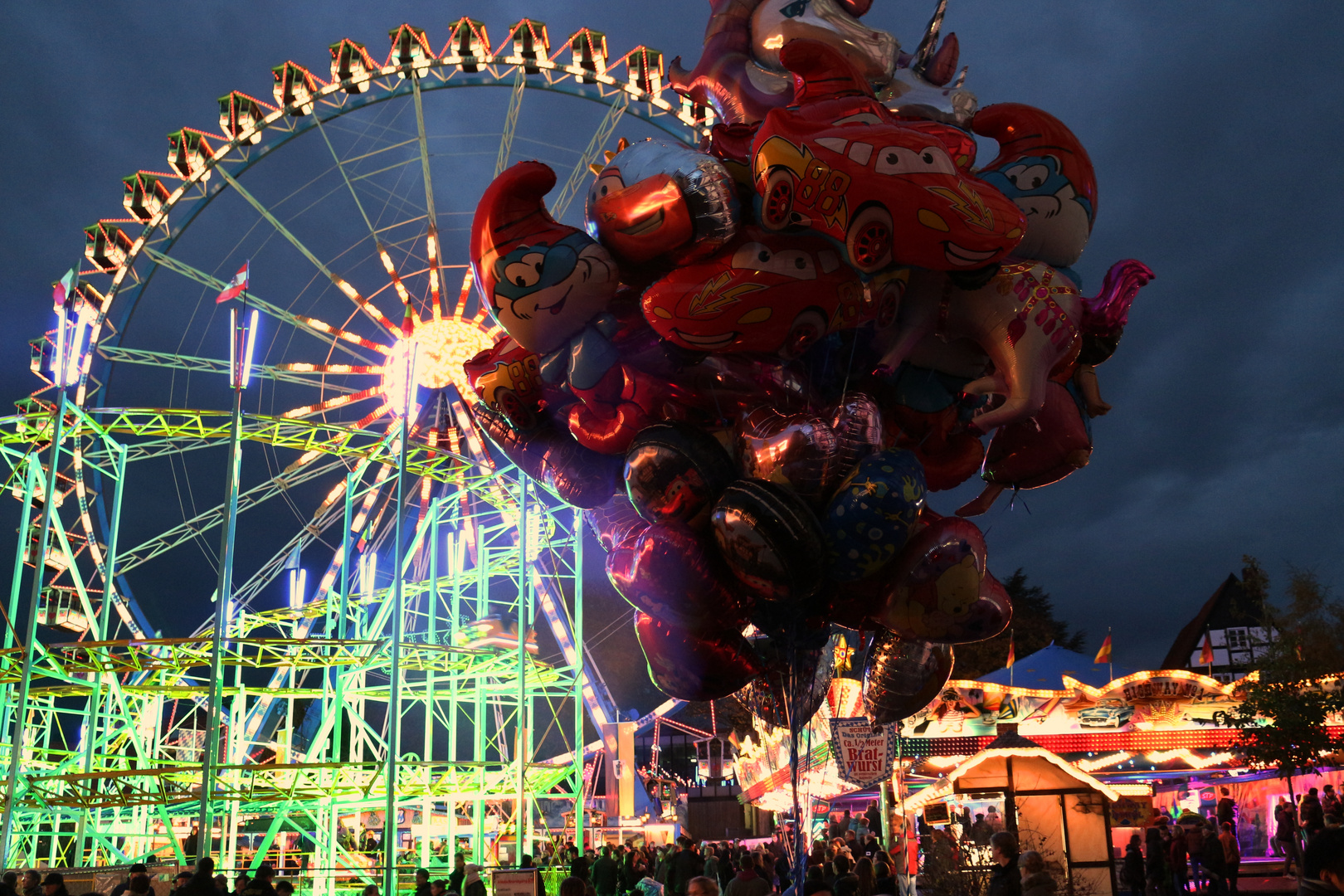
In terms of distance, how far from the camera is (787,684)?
612 centimetres

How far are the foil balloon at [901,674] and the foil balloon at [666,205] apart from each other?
2.38 m

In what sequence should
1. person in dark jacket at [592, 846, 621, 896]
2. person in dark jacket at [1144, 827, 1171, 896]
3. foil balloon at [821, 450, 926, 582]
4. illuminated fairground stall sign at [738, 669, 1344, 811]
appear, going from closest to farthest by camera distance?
foil balloon at [821, 450, 926, 582]
person in dark jacket at [592, 846, 621, 896]
person in dark jacket at [1144, 827, 1171, 896]
illuminated fairground stall sign at [738, 669, 1344, 811]

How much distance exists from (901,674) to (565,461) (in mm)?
2171

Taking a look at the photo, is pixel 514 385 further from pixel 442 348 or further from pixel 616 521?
pixel 442 348

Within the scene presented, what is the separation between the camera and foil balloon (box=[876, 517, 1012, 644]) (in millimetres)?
5277

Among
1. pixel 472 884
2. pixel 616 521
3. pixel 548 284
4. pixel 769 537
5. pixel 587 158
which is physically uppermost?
pixel 587 158

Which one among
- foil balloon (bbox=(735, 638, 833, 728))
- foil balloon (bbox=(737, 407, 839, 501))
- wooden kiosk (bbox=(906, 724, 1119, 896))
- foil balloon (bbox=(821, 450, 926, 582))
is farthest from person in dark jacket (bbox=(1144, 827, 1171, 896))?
foil balloon (bbox=(737, 407, 839, 501))

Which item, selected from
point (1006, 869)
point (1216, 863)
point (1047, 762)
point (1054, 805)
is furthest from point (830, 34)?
point (1216, 863)


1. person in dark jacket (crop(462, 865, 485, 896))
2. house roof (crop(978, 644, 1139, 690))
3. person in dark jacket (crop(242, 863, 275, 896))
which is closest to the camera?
person in dark jacket (crop(242, 863, 275, 896))

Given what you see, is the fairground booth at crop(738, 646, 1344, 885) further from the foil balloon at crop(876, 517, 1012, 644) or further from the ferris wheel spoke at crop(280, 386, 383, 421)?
the ferris wheel spoke at crop(280, 386, 383, 421)

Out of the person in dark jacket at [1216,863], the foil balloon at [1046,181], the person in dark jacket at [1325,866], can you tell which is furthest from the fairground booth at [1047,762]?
the person in dark jacket at [1325,866]

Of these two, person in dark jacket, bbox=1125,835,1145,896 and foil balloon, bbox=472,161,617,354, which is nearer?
foil balloon, bbox=472,161,617,354

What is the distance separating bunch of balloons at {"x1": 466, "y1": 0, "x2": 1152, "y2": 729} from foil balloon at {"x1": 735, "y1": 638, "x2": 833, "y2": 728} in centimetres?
2

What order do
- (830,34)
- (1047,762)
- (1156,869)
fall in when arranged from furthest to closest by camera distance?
(1156,869) < (1047,762) < (830,34)
